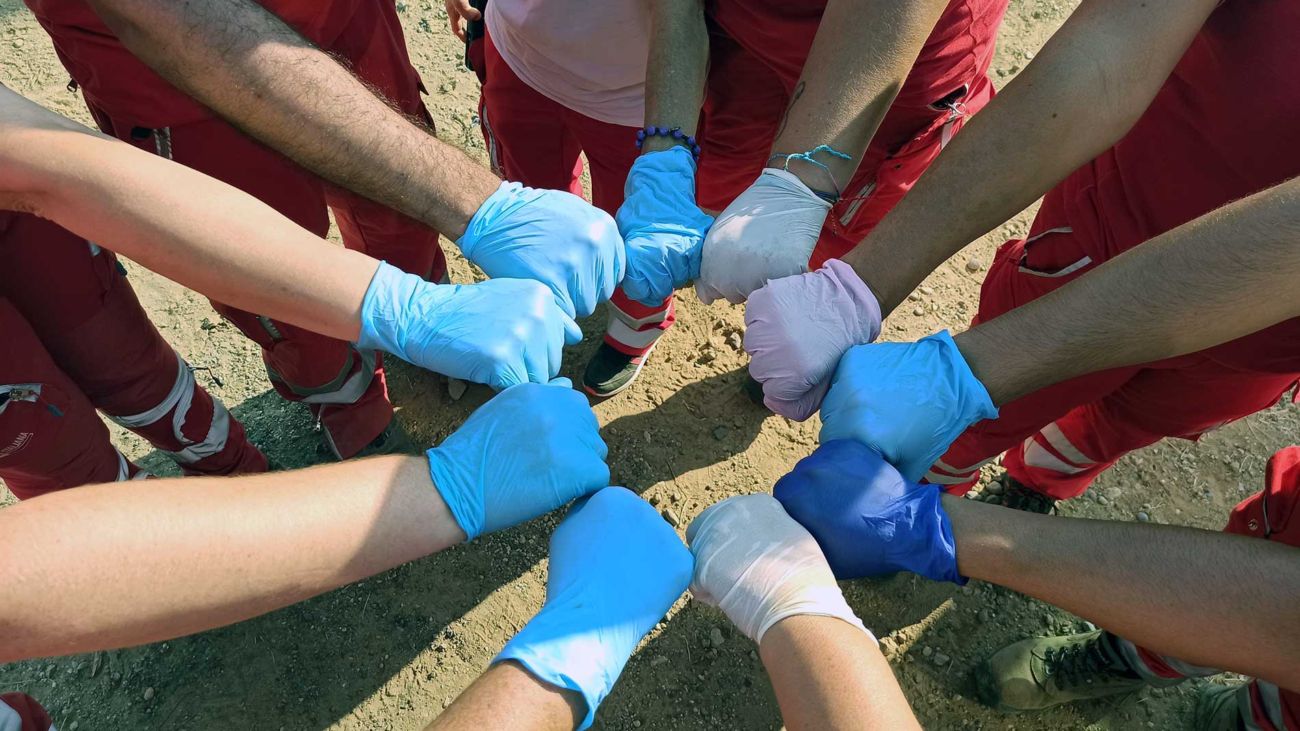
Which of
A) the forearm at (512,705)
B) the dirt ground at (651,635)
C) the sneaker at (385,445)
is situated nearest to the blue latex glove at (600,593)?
the forearm at (512,705)

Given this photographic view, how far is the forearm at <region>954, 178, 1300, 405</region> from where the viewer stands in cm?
148

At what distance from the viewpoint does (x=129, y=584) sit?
4.18 feet

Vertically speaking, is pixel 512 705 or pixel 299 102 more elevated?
pixel 299 102

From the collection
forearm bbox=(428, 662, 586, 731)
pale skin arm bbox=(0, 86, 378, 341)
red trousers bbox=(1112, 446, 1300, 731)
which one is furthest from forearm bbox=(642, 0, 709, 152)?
red trousers bbox=(1112, 446, 1300, 731)

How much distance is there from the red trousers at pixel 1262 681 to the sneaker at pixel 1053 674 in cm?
8

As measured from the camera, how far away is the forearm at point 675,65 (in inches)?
81.7

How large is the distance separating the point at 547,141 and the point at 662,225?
0.78 meters

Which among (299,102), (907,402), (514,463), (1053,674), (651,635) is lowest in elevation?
(651,635)

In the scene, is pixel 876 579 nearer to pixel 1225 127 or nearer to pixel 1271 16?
pixel 1225 127

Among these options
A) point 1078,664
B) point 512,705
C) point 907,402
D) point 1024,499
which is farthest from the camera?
point 1024,499

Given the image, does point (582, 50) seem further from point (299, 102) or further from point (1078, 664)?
point (1078, 664)

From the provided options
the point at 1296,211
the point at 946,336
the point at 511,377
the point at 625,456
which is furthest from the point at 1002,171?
the point at 625,456

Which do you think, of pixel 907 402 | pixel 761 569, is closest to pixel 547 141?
pixel 907 402

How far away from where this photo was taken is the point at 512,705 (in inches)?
57.3
